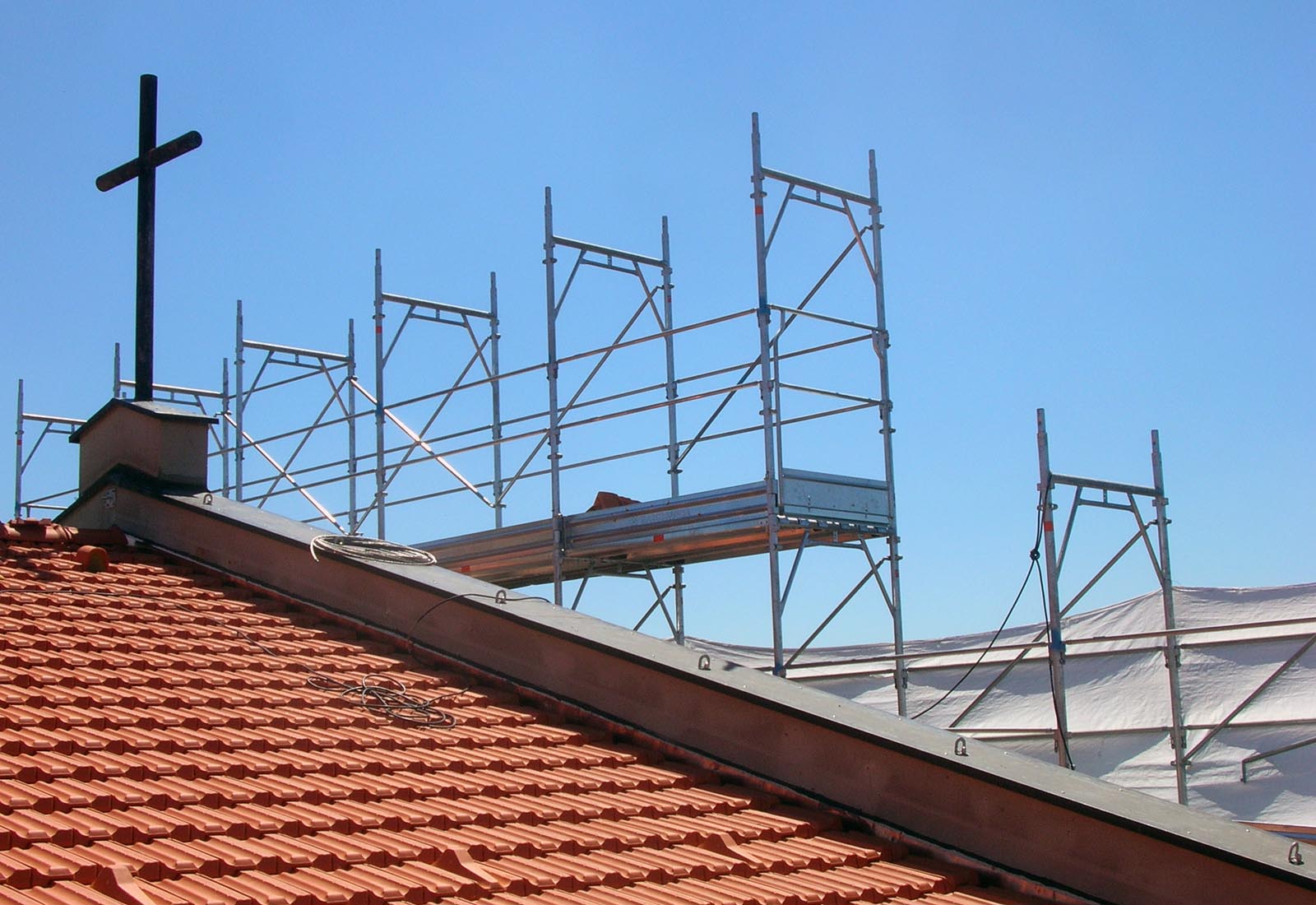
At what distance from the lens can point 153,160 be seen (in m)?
8.93

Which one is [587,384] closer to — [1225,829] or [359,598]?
[359,598]

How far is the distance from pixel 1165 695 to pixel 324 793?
35.6ft

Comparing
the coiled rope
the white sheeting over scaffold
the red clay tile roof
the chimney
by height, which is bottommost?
the white sheeting over scaffold

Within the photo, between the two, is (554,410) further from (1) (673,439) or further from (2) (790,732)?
(2) (790,732)

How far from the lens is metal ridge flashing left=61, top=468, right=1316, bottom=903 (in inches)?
180

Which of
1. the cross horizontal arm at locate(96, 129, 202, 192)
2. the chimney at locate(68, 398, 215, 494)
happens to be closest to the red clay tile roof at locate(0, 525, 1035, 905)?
the chimney at locate(68, 398, 215, 494)

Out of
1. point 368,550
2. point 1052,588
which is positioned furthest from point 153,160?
point 1052,588

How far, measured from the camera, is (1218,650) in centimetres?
1324

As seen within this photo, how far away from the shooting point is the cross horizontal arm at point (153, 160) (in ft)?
28.9

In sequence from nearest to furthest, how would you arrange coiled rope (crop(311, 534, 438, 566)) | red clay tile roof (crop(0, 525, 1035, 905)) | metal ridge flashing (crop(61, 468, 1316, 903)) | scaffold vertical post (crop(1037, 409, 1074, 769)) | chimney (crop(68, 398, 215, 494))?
red clay tile roof (crop(0, 525, 1035, 905)) → metal ridge flashing (crop(61, 468, 1316, 903)) → coiled rope (crop(311, 534, 438, 566)) → chimney (crop(68, 398, 215, 494)) → scaffold vertical post (crop(1037, 409, 1074, 769))

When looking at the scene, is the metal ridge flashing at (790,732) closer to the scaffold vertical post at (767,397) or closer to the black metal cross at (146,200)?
the black metal cross at (146,200)

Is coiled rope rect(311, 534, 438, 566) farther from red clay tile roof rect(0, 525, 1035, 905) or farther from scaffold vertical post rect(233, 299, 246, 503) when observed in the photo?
scaffold vertical post rect(233, 299, 246, 503)

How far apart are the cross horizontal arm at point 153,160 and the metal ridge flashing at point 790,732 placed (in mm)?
2170

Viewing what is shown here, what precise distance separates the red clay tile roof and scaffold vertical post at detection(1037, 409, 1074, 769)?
517cm
